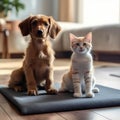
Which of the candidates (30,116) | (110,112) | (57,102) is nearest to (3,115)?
(30,116)

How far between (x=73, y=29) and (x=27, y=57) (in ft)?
11.4

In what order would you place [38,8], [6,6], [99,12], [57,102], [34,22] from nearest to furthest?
1. [57,102]
2. [34,22]
3. [6,6]
4. [99,12]
5. [38,8]

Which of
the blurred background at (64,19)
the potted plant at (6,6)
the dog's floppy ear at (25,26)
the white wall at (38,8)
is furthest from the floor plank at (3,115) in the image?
the white wall at (38,8)

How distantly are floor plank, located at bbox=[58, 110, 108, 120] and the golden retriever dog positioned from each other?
353mm

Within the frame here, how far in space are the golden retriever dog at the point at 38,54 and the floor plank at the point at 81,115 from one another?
0.35 meters

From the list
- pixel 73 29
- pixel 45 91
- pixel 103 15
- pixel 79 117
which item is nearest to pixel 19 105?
pixel 79 117

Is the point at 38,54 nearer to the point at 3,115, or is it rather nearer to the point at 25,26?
the point at 25,26

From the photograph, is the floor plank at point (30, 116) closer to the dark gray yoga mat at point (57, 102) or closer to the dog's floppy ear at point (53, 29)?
the dark gray yoga mat at point (57, 102)

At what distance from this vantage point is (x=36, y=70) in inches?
70.4

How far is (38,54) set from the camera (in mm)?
1769

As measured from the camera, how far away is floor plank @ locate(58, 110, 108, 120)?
1.29m

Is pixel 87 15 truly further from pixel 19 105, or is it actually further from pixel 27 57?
pixel 19 105

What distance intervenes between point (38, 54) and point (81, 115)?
1.78 feet

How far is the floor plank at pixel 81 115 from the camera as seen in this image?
1292 mm
